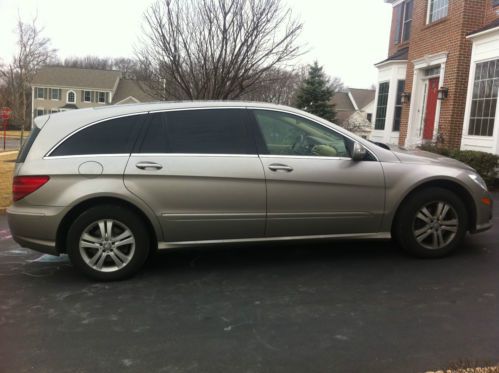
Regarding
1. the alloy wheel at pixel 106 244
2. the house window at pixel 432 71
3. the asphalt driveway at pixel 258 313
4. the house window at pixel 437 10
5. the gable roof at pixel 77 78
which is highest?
the gable roof at pixel 77 78

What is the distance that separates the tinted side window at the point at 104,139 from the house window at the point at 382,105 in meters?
13.9

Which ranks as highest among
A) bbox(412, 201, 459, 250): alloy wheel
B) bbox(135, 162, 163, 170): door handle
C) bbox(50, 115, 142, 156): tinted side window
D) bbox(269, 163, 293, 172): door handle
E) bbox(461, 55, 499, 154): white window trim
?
bbox(461, 55, 499, 154): white window trim

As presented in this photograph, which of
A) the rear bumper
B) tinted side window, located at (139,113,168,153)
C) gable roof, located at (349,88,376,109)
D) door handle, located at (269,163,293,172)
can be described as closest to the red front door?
door handle, located at (269,163,293,172)

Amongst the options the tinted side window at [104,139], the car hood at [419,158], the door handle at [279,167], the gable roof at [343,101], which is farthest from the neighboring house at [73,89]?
the door handle at [279,167]

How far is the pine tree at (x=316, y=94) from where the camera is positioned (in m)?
25.4

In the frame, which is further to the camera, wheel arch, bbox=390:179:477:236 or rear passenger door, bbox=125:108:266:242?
wheel arch, bbox=390:179:477:236

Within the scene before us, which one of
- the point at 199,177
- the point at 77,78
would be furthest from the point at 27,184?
the point at 77,78

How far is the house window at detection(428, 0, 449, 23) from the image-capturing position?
12.6 metres

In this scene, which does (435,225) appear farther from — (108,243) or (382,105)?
(382,105)

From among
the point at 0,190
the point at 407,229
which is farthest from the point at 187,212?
the point at 0,190

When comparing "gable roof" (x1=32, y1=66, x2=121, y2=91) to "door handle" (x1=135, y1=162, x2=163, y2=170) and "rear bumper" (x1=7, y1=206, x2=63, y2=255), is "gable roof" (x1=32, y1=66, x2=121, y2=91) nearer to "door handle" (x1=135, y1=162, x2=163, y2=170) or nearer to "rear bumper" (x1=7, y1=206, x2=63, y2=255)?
"rear bumper" (x1=7, y1=206, x2=63, y2=255)

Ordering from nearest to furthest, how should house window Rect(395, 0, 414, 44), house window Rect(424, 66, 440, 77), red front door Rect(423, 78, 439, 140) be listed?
house window Rect(424, 66, 440, 77)
red front door Rect(423, 78, 439, 140)
house window Rect(395, 0, 414, 44)

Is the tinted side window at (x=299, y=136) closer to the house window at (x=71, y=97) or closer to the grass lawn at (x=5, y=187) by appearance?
the grass lawn at (x=5, y=187)

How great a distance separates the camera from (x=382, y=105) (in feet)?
56.7
